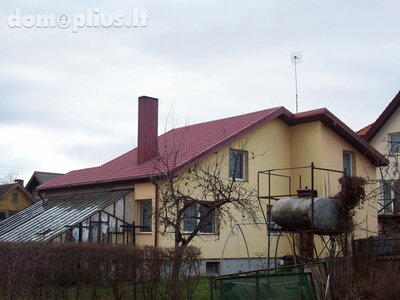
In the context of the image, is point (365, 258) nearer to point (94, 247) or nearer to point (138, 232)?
point (94, 247)

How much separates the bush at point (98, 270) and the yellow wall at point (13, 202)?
29500 millimetres

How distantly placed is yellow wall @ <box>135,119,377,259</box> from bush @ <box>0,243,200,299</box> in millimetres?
10266

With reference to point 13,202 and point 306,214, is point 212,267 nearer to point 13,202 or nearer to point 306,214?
point 306,214

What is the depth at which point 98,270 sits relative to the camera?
11992 mm

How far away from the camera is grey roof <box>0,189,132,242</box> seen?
72.8ft

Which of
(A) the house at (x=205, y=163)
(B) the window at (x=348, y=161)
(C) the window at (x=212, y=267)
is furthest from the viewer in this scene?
(B) the window at (x=348, y=161)

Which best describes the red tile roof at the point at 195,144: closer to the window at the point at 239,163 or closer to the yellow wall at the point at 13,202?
the window at the point at 239,163

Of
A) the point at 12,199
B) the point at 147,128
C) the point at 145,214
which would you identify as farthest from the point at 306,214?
the point at 12,199

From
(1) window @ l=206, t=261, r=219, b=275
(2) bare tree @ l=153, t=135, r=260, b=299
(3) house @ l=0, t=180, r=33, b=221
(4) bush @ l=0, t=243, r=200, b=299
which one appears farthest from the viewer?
(3) house @ l=0, t=180, r=33, b=221

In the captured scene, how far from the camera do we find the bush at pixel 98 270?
11.1 meters

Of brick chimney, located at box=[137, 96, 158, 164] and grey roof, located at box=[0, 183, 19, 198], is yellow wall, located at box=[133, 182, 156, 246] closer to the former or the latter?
brick chimney, located at box=[137, 96, 158, 164]

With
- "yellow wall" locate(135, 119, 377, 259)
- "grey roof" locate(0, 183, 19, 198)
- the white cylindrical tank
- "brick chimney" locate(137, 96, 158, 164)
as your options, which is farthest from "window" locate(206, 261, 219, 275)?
"grey roof" locate(0, 183, 19, 198)

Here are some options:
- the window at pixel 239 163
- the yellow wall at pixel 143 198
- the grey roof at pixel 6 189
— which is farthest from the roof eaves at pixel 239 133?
the grey roof at pixel 6 189

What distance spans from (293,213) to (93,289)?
6252 mm
